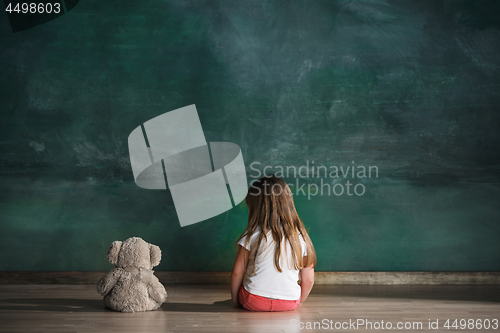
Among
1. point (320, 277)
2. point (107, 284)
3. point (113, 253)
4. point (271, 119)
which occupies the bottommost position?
point (320, 277)

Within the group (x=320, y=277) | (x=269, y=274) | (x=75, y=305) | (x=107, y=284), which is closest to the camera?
(x=269, y=274)

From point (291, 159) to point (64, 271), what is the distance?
174cm

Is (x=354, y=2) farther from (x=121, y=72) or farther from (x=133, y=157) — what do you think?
(x=133, y=157)

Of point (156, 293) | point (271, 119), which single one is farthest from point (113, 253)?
point (271, 119)

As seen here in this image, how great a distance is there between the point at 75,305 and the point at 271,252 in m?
1.14

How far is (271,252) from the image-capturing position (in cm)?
220

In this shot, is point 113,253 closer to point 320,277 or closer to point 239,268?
point 239,268

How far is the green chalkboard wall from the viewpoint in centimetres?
302

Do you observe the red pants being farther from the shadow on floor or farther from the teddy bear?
the teddy bear

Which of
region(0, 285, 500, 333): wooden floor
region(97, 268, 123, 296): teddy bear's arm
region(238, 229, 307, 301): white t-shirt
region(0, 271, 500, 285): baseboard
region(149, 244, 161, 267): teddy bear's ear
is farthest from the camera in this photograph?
region(0, 271, 500, 285): baseboard

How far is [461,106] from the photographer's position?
10.1 feet

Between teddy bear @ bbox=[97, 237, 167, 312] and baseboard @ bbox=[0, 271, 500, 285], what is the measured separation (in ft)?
1.95

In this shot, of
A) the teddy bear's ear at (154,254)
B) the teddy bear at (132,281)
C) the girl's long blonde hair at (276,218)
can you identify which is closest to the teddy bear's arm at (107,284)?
the teddy bear at (132,281)

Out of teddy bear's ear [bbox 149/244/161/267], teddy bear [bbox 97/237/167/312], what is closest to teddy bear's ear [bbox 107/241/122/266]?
teddy bear [bbox 97/237/167/312]
